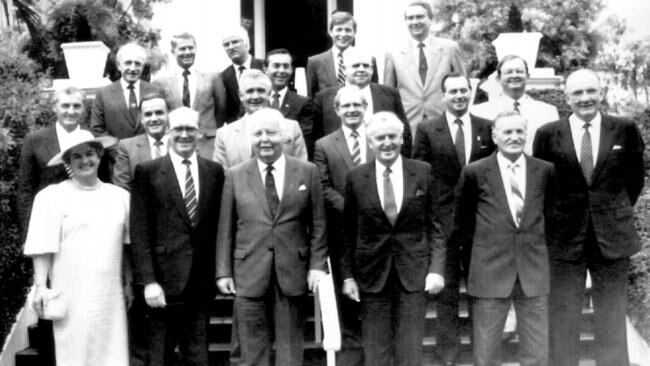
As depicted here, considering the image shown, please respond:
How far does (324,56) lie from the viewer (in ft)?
30.2

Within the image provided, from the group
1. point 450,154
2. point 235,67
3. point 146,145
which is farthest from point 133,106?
point 450,154

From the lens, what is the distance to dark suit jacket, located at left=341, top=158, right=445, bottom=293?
22.6 feet

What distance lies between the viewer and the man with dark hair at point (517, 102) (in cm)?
802

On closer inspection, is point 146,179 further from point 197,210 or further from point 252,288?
point 252,288

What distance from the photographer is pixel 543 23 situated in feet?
40.6

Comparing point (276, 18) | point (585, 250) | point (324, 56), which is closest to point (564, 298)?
point (585, 250)

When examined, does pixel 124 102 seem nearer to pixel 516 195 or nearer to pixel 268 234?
pixel 268 234

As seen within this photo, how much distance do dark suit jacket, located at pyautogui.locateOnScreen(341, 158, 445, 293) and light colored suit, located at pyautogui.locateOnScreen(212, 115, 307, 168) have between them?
3.18 feet

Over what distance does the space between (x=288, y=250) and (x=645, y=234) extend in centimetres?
384

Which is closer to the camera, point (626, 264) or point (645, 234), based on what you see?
point (626, 264)

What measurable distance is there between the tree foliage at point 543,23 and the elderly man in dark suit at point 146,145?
5.79 meters

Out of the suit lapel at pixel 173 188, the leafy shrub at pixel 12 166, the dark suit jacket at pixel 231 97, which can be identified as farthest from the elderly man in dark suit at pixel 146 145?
the dark suit jacket at pixel 231 97

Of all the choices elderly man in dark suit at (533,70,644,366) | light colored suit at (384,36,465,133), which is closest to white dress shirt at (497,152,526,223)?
elderly man in dark suit at (533,70,644,366)

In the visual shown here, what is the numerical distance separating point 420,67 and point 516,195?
231cm
